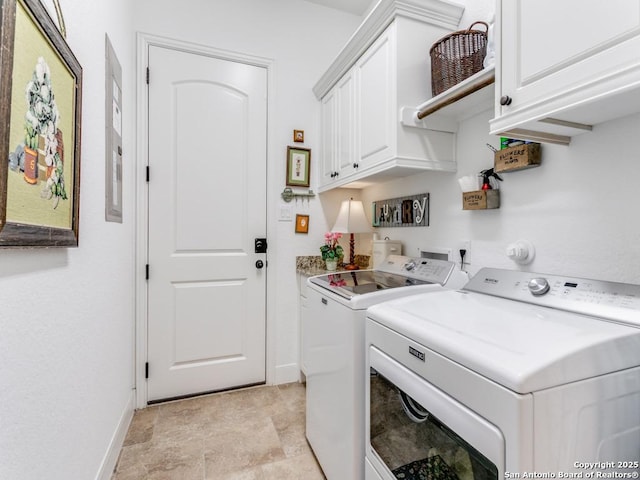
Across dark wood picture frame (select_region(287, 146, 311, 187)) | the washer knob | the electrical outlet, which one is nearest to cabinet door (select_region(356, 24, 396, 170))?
the electrical outlet

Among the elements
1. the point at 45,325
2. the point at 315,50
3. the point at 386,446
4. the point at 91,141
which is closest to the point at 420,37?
the point at 315,50

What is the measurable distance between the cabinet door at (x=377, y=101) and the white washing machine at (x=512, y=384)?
91cm

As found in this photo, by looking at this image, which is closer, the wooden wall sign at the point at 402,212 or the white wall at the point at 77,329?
the white wall at the point at 77,329

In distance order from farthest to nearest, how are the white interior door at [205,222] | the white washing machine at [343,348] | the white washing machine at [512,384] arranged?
the white interior door at [205,222]
the white washing machine at [343,348]
the white washing machine at [512,384]

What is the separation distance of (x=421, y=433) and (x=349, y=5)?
2.95 metres

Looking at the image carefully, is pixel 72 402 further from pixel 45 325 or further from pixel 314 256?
pixel 314 256

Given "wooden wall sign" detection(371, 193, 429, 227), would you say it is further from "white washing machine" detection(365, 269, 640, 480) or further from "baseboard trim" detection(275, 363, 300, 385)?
"baseboard trim" detection(275, 363, 300, 385)

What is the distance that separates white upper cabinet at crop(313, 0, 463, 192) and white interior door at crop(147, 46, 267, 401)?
890 mm

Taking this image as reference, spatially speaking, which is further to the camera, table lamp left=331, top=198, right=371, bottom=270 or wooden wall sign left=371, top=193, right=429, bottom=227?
table lamp left=331, top=198, right=371, bottom=270

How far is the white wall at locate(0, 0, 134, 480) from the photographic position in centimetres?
75

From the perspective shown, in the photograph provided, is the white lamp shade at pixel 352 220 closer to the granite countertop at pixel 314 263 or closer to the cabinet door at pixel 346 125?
the cabinet door at pixel 346 125

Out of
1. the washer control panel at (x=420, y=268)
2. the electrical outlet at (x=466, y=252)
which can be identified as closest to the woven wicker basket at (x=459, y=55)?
the electrical outlet at (x=466, y=252)

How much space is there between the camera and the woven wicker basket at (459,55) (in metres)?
1.37

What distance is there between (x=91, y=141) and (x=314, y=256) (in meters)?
1.63
